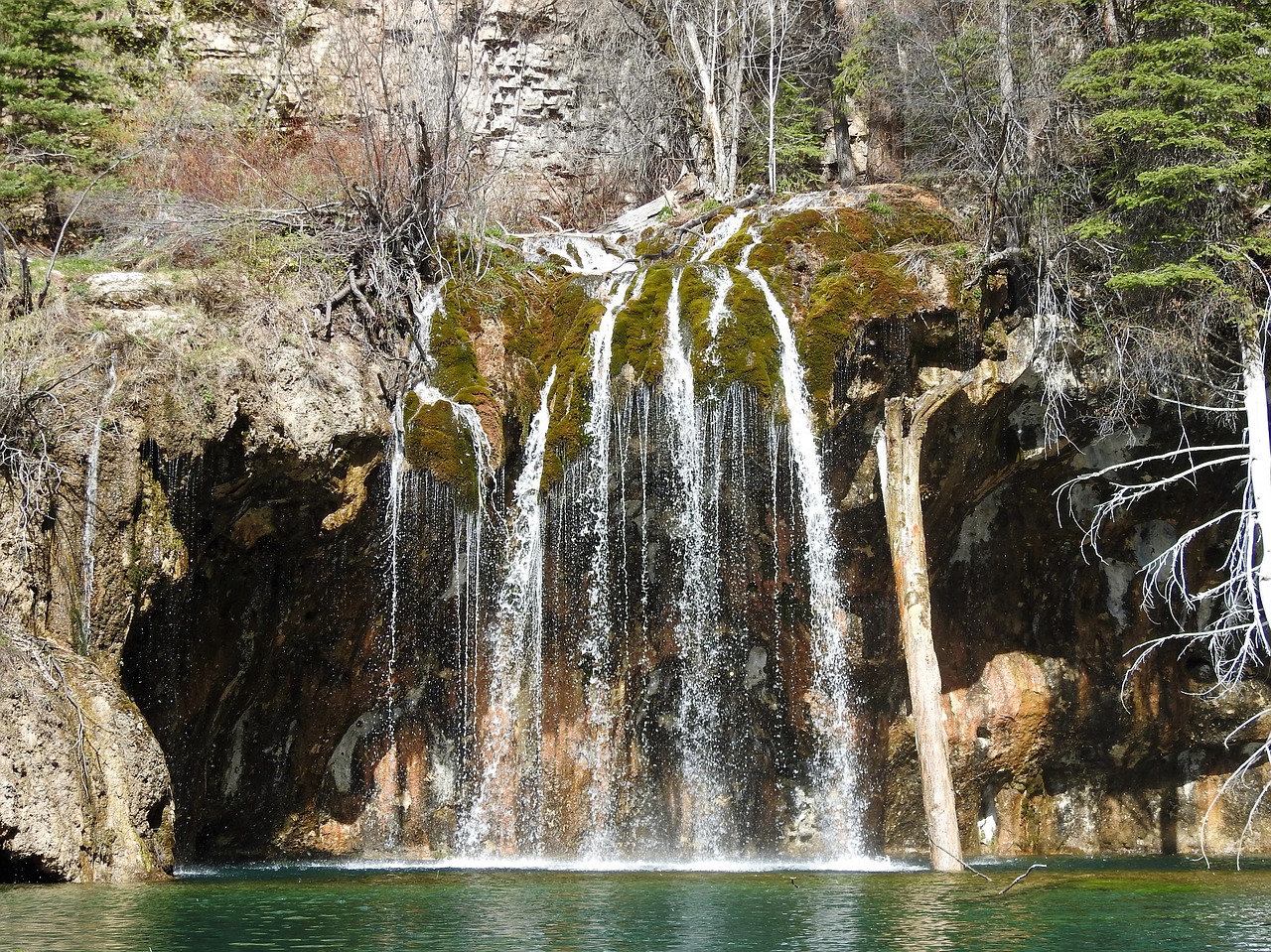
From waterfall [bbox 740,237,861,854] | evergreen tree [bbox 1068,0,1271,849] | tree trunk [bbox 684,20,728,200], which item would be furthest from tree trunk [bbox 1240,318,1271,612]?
tree trunk [bbox 684,20,728,200]

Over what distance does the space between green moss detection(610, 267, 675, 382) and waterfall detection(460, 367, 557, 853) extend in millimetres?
991

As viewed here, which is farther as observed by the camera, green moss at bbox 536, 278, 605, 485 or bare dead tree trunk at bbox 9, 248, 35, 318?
green moss at bbox 536, 278, 605, 485

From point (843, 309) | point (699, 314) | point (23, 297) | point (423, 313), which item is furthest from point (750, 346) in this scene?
point (23, 297)

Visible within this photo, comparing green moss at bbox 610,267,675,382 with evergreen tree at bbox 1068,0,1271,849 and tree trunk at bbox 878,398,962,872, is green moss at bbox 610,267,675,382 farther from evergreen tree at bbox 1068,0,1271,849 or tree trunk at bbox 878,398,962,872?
evergreen tree at bbox 1068,0,1271,849

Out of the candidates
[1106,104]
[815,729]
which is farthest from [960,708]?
[1106,104]

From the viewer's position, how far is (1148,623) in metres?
17.4

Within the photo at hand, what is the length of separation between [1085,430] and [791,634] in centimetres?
480

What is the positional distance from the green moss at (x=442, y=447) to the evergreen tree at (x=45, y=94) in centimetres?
656

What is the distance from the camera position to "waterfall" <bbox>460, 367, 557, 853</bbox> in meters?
14.8

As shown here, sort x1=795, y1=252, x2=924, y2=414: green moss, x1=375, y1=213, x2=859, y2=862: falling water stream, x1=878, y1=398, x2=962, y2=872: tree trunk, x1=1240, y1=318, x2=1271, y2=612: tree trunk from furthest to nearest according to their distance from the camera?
x1=375, y1=213, x2=859, y2=862: falling water stream < x1=795, y1=252, x2=924, y2=414: green moss < x1=1240, y1=318, x2=1271, y2=612: tree trunk < x1=878, y1=398, x2=962, y2=872: tree trunk

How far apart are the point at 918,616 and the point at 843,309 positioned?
12.8 feet

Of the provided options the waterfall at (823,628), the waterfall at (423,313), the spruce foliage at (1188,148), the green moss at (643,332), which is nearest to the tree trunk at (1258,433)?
the spruce foliage at (1188,148)

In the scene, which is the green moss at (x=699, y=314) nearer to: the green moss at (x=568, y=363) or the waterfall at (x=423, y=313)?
the green moss at (x=568, y=363)

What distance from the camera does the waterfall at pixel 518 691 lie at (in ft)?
48.6
